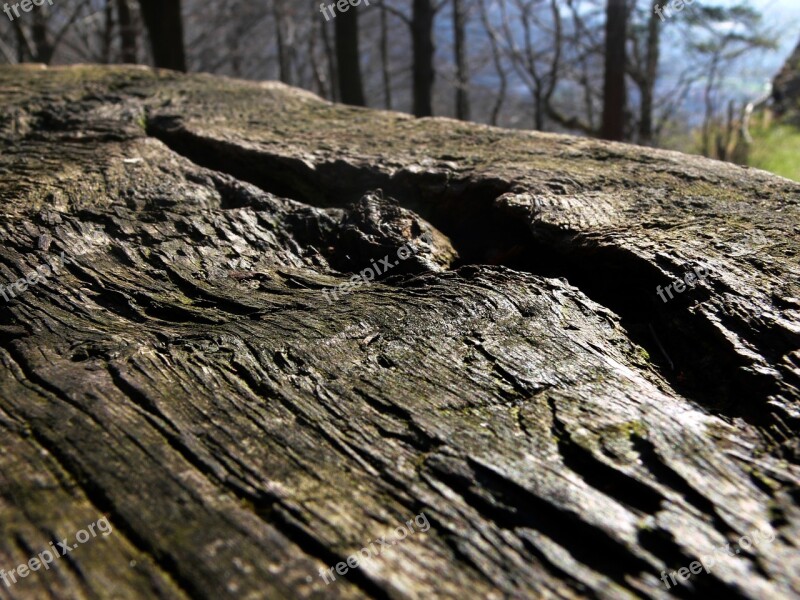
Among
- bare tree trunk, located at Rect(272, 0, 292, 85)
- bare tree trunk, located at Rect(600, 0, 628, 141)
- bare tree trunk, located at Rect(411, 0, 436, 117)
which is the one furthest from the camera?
bare tree trunk, located at Rect(272, 0, 292, 85)

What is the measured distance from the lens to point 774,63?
2083 cm

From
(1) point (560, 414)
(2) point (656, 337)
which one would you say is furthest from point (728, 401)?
(1) point (560, 414)

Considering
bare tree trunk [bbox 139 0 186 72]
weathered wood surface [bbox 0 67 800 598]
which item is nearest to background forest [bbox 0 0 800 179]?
bare tree trunk [bbox 139 0 186 72]

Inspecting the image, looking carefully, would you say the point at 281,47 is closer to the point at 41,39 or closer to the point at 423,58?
the point at 41,39

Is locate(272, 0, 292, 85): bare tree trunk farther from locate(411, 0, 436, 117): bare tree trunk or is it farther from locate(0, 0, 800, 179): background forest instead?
locate(411, 0, 436, 117): bare tree trunk

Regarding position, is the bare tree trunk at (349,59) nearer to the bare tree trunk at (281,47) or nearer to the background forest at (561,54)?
the background forest at (561,54)

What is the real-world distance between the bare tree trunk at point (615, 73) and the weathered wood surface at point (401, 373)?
609 cm

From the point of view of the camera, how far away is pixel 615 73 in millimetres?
8492

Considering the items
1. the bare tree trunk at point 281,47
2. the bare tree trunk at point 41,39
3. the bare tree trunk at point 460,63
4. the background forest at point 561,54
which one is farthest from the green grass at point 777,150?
the bare tree trunk at point 281,47

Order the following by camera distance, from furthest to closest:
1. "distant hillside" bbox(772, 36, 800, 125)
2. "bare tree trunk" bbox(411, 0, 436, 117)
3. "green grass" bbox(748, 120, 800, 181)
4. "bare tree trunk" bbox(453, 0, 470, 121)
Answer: "bare tree trunk" bbox(453, 0, 470, 121)
"distant hillside" bbox(772, 36, 800, 125)
"bare tree trunk" bbox(411, 0, 436, 117)
"green grass" bbox(748, 120, 800, 181)

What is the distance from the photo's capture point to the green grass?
24.9 feet

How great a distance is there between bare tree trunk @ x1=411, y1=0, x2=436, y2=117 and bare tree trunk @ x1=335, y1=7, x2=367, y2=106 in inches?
36.4

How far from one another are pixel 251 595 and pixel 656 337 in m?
1.29

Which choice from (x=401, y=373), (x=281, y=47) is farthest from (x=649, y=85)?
(x=401, y=373)
